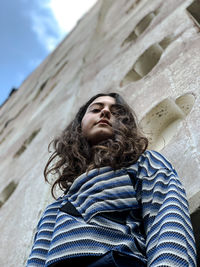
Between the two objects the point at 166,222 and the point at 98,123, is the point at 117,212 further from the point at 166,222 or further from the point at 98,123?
the point at 98,123

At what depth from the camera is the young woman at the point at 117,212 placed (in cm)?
97

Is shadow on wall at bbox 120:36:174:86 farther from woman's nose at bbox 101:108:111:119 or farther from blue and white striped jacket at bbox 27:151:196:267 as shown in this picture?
blue and white striped jacket at bbox 27:151:196:267

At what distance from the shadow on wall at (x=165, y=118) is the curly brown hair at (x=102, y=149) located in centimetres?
29

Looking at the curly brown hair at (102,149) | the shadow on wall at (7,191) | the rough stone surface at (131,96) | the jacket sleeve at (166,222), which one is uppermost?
the curly brown hair at (102,149)

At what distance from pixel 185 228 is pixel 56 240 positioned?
31cm

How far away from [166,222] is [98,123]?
61cm

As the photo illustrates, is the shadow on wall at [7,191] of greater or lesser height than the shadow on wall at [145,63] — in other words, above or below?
below

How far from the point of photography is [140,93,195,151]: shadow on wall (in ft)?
6.16

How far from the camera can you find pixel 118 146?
1355mm

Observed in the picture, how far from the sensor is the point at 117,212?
1.12 meters

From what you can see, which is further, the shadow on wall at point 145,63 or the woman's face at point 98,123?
the shadow on wall at point 145,63

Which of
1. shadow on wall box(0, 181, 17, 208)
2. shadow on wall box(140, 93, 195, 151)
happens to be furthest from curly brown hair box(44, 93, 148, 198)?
shadow on wall box(0, 181, 17, 208)

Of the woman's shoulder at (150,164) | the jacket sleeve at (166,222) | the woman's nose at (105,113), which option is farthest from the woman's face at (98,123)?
the jacket sleeve at (166,222)

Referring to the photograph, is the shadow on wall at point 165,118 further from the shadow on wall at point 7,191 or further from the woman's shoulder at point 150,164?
the shadow on wall at point 7,191
